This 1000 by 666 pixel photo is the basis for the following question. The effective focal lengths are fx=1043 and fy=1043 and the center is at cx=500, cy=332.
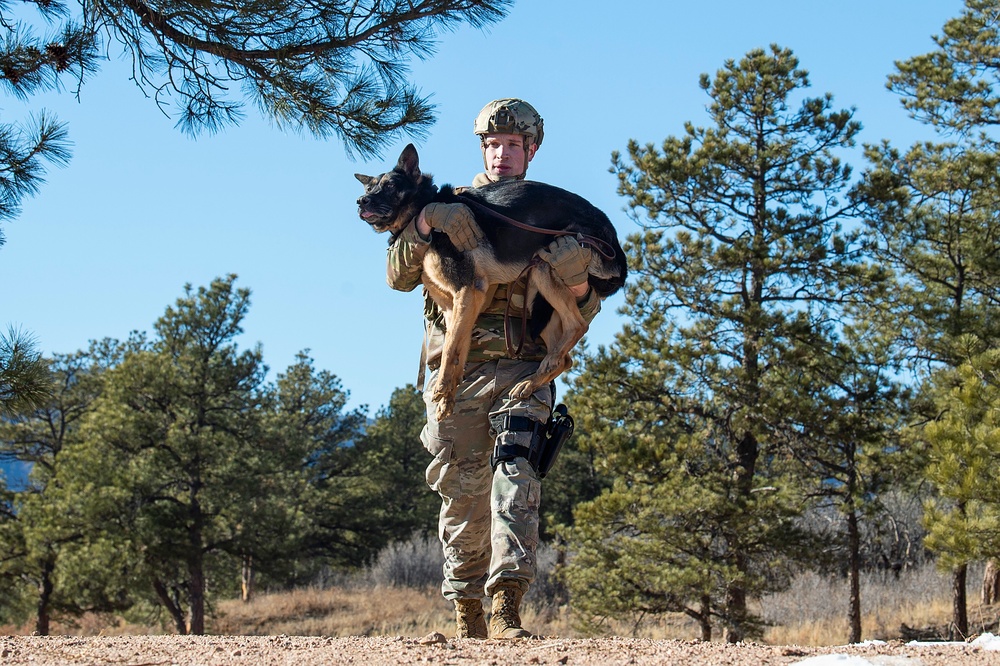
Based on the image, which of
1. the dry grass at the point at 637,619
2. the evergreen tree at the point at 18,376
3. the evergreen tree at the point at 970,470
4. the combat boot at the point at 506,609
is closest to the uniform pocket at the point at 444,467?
the combat boot at the point at 506,609

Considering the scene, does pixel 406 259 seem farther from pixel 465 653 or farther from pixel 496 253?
pixel 465 653

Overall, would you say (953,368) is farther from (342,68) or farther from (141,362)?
(141,362)

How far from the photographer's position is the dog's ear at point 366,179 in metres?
4.95

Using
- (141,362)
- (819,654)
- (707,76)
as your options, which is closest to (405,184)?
(819,654)

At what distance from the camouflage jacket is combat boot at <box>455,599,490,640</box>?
115 centimetres

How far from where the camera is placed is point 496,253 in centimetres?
483

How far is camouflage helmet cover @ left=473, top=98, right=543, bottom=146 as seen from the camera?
516 centimetres

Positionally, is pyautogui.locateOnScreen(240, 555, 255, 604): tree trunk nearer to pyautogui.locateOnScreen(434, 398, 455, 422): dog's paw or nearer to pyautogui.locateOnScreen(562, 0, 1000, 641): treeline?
pyautogui.locateOnScreen(562, 0, 1000, 641): treeline

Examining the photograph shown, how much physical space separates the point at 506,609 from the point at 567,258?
1.58 m

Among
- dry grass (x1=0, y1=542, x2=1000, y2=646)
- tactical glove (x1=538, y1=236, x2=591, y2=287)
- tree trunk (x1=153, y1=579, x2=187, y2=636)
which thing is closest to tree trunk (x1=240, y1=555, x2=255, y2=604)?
dry grass (x1=0, y1=542, x2=1000, y2=646)

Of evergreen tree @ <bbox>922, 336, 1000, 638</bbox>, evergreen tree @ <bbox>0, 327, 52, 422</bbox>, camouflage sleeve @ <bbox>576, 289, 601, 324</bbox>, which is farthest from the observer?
evergreen tree @ <bbox>922, 336, 1000, 638</bbox>

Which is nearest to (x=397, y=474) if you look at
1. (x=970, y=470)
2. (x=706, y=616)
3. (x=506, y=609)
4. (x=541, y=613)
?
(x=541, y=613)

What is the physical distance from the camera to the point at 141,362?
74.0 feet

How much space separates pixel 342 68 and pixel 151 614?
20201mm
